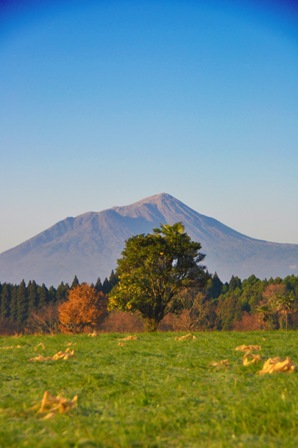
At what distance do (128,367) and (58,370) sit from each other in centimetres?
215

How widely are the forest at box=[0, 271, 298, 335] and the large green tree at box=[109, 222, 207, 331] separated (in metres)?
70.4

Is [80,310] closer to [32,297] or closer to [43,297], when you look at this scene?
[43,297]

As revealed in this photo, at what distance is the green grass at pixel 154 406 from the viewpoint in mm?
6898

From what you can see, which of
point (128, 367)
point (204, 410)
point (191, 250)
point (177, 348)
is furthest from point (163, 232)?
point (204, 410)

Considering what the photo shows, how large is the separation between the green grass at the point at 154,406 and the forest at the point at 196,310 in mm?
106098

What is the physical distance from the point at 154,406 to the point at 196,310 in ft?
417

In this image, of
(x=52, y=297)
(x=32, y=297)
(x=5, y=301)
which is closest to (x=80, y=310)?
(x=32, y=297)

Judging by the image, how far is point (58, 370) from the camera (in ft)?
48.1

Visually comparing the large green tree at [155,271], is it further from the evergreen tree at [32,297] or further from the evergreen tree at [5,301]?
the evergreen tree at [5,301]

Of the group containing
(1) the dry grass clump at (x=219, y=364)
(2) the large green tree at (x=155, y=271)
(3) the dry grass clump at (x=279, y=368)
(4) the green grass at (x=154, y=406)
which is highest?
(2) the large green tree at (x=155, y=271)

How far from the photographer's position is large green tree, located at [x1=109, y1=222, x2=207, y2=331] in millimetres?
48531

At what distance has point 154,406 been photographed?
9156mm

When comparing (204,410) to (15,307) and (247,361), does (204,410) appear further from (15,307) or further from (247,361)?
(15,307)

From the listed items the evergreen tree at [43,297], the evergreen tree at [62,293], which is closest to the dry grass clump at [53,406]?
the evergreen tree at [43,297]
